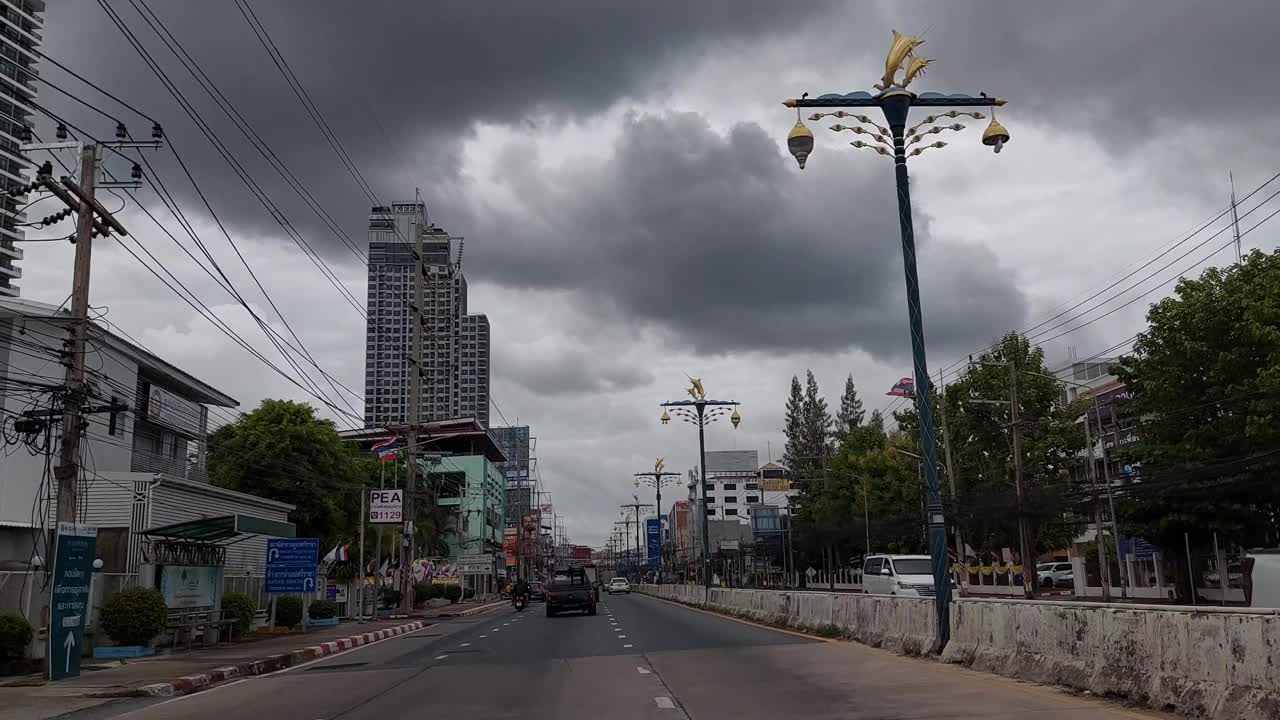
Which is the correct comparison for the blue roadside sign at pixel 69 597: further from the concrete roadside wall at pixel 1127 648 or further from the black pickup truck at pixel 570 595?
the black pickup truck at pixel 570 595

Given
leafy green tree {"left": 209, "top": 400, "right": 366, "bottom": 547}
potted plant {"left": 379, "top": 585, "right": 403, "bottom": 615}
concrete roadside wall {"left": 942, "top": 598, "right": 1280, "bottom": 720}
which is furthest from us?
leafy green tree {"left": 209, "top": 400, "right": 366, "bottom": 547}

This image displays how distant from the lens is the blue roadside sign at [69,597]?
17781mm

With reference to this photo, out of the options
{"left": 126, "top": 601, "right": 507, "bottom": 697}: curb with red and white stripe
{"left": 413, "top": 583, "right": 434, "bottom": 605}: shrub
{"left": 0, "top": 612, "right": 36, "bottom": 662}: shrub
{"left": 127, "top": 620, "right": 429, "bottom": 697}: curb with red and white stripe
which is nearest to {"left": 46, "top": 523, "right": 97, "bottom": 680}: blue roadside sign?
{"left": 127, "top": 620, "right": 429, "bottom": 697}: curb with red and white stripe

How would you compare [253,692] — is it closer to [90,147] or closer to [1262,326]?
[90,147]

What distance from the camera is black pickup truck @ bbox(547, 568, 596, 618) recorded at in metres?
44.3

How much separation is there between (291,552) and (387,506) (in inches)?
480

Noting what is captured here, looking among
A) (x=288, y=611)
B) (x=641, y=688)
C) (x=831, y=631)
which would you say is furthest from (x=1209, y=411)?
(x=288, y=611)

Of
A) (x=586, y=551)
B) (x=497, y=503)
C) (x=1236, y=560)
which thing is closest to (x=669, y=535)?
(x=586, y=551)

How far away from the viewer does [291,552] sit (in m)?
→ 31.4

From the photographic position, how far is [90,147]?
20328 mm

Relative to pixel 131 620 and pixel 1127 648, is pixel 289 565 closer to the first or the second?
pixel 131 620

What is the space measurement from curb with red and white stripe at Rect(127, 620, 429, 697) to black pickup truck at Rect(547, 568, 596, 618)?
11.4m

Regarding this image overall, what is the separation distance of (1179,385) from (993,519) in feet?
61.2

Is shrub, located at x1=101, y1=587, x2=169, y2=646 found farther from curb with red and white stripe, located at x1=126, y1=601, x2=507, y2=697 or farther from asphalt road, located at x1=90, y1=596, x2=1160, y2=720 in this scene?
asphalt road, located at x1=90, y1=596, x2=1160, y2=720
